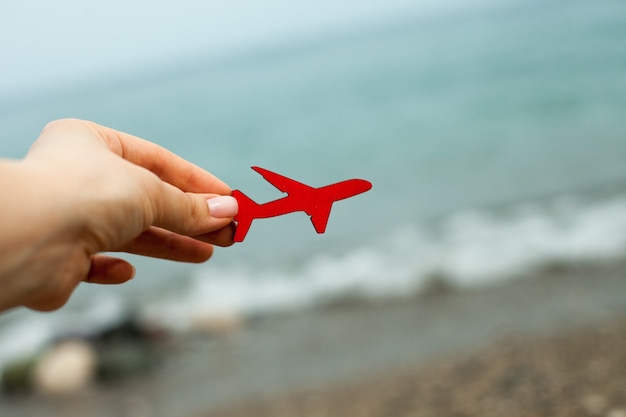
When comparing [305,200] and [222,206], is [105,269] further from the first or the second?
[305,200]

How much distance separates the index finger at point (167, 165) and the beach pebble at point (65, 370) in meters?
5.16

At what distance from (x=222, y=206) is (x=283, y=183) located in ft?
0.81

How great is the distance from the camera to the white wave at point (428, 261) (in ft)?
23.5

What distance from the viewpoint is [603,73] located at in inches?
610

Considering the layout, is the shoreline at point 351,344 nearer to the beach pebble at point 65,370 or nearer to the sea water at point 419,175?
the beach pebble at point 65,370

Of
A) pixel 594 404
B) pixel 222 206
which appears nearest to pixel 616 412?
pixel 594 404

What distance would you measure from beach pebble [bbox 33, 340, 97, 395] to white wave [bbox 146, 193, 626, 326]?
1225 mm

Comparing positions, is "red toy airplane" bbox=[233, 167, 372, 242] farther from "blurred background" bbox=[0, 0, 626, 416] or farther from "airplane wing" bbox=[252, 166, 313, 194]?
"blurred background" bbox=[0, 0, 626, 416]

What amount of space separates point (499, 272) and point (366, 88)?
20.9m

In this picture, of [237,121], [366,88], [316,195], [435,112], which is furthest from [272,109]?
[316,195]

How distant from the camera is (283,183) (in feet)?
6.73

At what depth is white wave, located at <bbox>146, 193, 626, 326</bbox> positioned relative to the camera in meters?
7.15

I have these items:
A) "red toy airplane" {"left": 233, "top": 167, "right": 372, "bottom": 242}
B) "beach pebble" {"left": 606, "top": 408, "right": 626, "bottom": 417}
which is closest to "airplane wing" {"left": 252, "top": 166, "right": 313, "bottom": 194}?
"red toy airplane" {"left": 233, "top": 167, "right": 372, "bottom": 242}

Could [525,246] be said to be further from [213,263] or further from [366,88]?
[366,88]
